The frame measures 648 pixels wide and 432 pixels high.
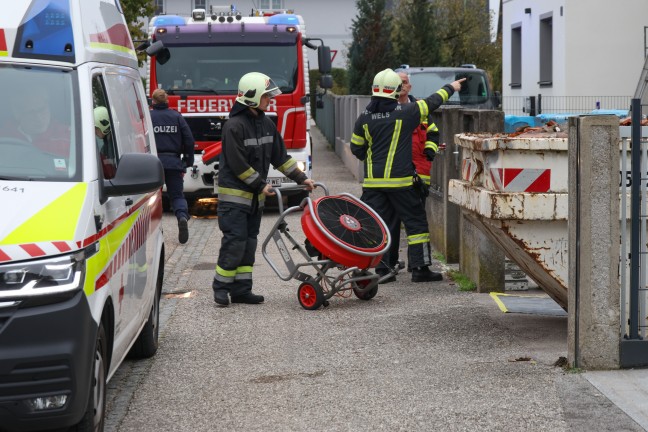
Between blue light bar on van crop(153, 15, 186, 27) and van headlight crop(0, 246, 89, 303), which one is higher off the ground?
blue light bar on van crop(153, 15, 186, 27)

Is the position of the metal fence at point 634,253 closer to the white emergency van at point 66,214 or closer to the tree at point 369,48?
the white emergency van at point 66,214

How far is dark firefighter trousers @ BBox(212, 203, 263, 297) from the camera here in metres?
10.1

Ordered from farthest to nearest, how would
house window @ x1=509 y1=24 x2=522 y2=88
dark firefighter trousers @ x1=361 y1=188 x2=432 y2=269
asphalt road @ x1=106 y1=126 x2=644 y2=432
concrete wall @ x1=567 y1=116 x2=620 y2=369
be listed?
house window @ x1=509 y1=24 x2=522 y2=88
dark firefighter trousers @ x1=361 y1=188 x2=432 y2=269
concrete wall @ x1=567 y1=116 x2=620 y2=369
asphalt road @ x1=106 y1=126 x2=644 y2=432

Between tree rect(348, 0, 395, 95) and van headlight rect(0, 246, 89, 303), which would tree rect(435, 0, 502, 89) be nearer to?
tree rect(348, 0, 395, 95)

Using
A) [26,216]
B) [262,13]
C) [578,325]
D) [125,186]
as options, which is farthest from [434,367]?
[262,13]

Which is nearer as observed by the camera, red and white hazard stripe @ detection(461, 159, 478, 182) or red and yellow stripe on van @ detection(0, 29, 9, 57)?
red and yellow stripe on van @ detection(0, 29, 9, 57)

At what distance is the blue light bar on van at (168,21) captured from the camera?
18578 mm

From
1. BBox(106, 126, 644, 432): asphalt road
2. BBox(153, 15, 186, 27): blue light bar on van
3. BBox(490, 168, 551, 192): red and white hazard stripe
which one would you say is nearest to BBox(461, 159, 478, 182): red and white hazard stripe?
BBox(490, 168, 551, 192): red and white hazard stripe

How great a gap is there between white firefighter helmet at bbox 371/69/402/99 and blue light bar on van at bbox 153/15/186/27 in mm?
8386

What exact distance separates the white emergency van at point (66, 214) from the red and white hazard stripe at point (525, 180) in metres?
2.31

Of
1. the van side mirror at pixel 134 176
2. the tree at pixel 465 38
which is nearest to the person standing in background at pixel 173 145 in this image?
the van side mirror at pixel 134 176

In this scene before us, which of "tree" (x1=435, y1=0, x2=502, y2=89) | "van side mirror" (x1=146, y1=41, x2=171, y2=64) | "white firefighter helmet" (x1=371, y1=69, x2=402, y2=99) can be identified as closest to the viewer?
"white firefighter helmet" (x1=371, y1=69, x2=402, y2=99)

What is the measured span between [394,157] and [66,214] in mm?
6001

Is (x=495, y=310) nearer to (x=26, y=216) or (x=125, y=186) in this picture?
(x=125, y=186)
